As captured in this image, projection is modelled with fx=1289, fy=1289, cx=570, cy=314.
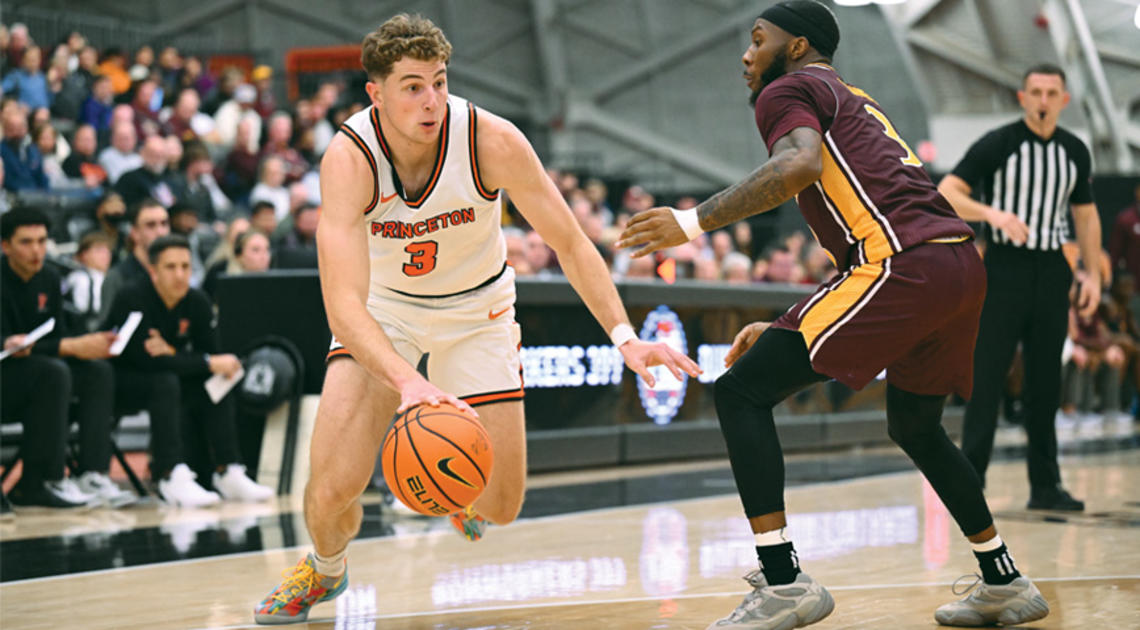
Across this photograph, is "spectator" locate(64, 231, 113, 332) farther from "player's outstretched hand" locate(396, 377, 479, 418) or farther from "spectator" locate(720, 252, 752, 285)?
"player's outstretched hand" locate(396, 377, 479, 418)

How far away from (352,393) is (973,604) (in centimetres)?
215

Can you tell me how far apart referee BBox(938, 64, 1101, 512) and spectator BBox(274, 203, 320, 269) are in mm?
4776

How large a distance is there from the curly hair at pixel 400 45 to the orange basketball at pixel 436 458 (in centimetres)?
112

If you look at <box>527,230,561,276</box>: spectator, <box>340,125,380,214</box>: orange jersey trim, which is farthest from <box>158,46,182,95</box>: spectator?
<box>340,125,380,214</box>: orange jersey trim

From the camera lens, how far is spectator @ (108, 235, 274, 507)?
25.4 ft

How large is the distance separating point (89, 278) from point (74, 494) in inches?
103

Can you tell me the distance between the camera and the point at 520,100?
91.5ft

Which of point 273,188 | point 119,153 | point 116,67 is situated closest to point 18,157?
point 119,153

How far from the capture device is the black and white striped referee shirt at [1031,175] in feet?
22.2

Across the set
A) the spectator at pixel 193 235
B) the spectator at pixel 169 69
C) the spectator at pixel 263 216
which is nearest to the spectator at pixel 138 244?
the spectator at pixel 193 235

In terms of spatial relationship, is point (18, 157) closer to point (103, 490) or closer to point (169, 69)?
point (103, 490)

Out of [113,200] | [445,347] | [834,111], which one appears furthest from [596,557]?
[113,200]

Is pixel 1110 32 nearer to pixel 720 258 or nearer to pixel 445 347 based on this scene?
pixel 720 258

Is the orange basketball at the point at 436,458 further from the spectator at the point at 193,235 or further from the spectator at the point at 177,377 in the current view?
the spectator at the point at 193,235
